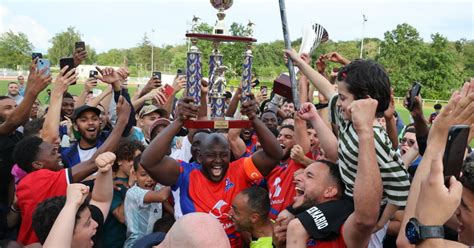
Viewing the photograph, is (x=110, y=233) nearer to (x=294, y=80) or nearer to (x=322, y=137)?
(x=322, y=137)

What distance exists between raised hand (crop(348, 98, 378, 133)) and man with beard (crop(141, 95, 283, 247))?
5.65 ft

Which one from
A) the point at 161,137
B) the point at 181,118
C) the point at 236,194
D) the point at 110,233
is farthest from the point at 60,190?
the point at 236,194

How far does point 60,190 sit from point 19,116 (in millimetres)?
1157

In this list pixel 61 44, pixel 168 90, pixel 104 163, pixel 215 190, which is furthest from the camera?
pixel 61 44

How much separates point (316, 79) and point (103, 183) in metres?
1.99

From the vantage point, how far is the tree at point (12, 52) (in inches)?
2472

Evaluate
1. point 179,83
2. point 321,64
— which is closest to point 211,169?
point 321,64

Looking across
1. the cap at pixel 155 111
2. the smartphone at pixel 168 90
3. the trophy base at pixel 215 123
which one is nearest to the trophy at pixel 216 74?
the trophy base at pixel 215 123

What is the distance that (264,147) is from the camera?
3943 millimetres

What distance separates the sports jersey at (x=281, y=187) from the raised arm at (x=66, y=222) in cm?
175

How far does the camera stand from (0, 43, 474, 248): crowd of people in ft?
7.27

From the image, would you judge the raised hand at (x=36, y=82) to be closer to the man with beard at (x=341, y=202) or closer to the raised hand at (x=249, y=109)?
the raised hand at (x=249, y=109)

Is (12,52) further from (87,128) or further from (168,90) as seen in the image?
A: (87,128)

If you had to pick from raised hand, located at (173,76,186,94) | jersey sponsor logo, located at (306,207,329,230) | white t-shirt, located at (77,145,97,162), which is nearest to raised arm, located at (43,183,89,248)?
jersey sponsor logo, located at (306,207,329,230)
